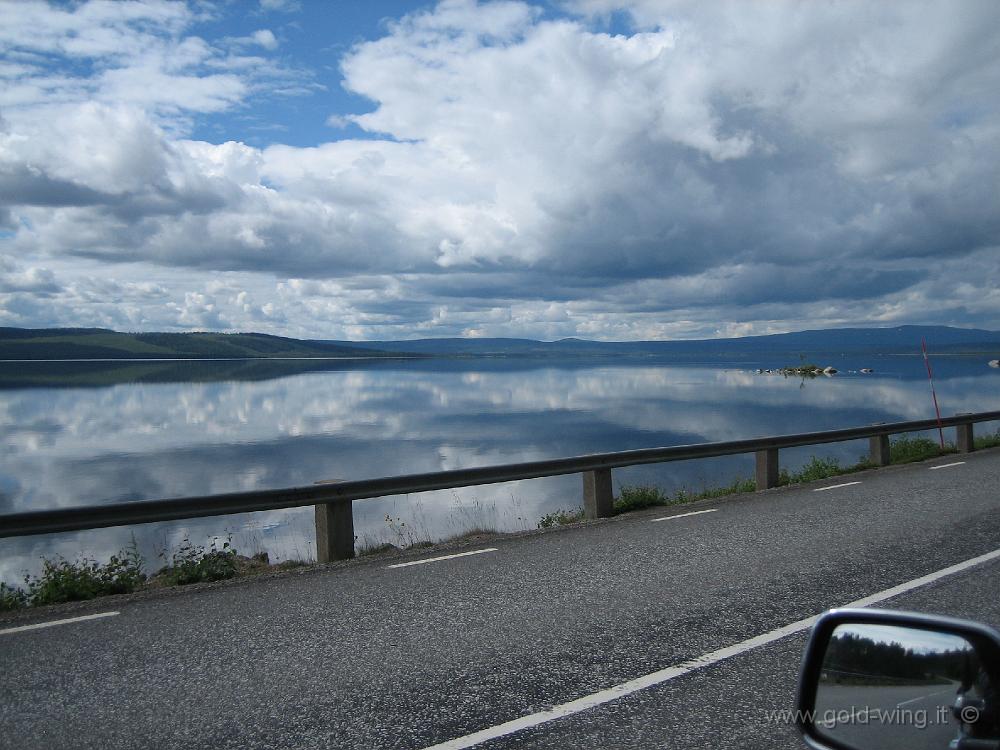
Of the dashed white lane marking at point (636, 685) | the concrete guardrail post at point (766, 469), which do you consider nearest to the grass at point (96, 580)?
the dashed white lane marking at point (636, 685)

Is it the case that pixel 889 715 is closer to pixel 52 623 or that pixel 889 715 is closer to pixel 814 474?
pixel 52 623

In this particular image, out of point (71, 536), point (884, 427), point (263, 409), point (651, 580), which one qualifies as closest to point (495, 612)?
point (651, 580)

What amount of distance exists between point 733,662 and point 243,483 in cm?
2249

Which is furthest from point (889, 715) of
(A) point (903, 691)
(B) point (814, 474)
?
(B) point (814, 474)

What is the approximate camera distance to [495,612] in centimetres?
602

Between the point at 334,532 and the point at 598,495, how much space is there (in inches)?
147

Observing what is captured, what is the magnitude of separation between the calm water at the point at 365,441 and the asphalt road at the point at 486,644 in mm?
4778

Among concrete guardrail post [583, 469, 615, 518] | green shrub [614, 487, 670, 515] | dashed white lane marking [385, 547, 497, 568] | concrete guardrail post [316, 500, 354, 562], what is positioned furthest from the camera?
green shrub [614, 487, 670, 515]

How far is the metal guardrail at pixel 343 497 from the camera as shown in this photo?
24.0 feet

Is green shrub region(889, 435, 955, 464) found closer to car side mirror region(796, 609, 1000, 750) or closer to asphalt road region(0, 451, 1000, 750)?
asphalt road region(0, 451, 1000, 750)

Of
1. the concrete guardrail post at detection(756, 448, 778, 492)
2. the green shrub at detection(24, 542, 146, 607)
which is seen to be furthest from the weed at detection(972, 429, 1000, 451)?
the green shrub at detection(24, 542, 146, 607)

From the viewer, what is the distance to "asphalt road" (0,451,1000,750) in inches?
161

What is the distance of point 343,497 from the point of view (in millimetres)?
8602

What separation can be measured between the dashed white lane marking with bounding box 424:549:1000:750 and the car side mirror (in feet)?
6.43
